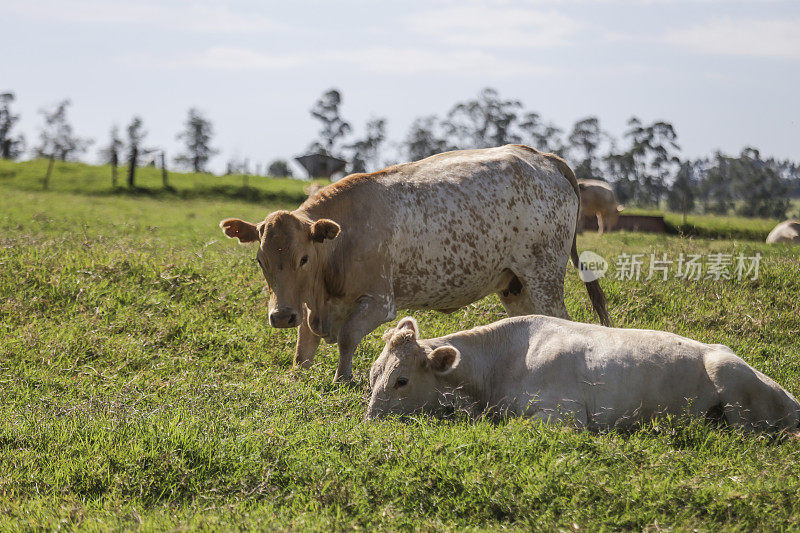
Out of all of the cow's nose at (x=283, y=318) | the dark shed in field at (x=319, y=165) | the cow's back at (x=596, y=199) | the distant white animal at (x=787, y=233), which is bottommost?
the cow's nose at (x=283, y=318)

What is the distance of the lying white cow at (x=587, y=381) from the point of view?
258 inches

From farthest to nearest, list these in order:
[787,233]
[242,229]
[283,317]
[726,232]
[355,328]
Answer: [726,232], [787,233], [242,229], [355,328], [283,317]

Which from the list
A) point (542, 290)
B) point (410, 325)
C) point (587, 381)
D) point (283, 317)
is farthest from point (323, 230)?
point (542, 290)

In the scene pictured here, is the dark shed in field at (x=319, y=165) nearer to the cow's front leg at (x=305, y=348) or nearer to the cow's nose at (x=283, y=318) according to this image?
the cow's front leg at (x=305, y=348)

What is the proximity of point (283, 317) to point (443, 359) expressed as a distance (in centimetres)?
167

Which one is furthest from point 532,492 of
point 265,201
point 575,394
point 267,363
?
point 265,201

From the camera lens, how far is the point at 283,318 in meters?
7.41

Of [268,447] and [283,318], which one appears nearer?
[268,447]

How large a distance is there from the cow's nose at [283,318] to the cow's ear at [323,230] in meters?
0.76

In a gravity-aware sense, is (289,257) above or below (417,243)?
below

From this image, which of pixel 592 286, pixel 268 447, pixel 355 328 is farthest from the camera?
pixel 592 286

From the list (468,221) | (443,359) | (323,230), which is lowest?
(443,359)

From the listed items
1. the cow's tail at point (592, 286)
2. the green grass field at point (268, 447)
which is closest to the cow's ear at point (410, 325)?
the green grass field at point (268, 447)

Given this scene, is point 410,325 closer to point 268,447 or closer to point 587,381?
point 587,381
